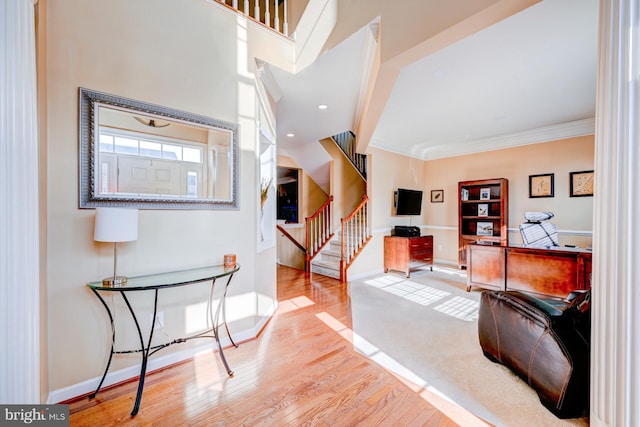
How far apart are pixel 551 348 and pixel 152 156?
3.04 metres

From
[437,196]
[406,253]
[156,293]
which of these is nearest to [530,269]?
[406,253]

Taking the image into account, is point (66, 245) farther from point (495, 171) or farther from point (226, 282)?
point (495, 171)

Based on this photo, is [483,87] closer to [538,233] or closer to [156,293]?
[538,233]

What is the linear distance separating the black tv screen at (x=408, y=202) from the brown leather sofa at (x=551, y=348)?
3.63 m

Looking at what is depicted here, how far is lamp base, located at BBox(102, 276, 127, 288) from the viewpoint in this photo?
167 centimetres

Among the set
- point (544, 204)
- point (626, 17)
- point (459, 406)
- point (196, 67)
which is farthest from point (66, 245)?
point (544, 204)

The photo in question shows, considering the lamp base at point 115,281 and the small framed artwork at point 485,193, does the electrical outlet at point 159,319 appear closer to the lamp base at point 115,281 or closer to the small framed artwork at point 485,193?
the lamp base at point 115,281

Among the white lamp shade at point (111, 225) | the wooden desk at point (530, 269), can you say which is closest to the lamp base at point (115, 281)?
the white lamp shade at point (111, 225)

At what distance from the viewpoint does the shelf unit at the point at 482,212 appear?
5090 mm

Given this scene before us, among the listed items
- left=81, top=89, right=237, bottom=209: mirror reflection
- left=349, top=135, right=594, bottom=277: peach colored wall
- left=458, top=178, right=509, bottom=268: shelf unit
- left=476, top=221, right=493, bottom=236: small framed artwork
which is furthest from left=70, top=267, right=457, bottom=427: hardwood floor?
left=476, top=221, right=493, bottom=236: small framed artwork

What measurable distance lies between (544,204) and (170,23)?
6170mm

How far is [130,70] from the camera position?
1.88m

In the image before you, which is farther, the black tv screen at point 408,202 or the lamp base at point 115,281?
the black tv screen at point 408,202

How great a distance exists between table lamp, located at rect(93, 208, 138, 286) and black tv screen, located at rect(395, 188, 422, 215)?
476cm
